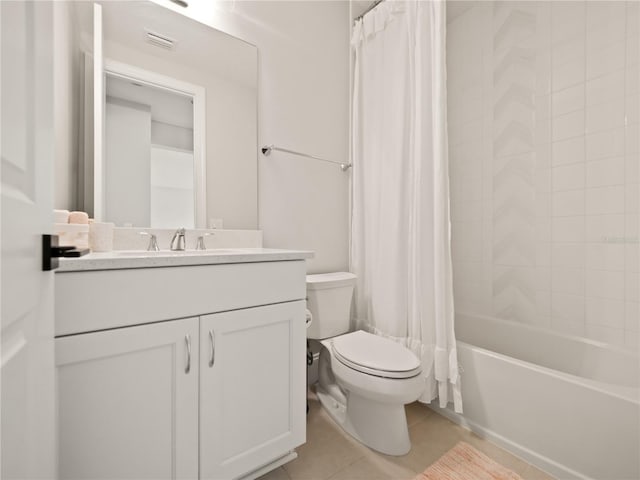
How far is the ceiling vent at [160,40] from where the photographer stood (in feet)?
4.66

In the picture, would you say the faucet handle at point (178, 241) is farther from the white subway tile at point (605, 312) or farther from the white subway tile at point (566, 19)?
the white subway tile at point (566, 19)

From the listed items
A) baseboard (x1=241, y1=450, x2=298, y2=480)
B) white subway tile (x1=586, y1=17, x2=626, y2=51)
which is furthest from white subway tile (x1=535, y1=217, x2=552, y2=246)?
baseboard (x1=241, y1=450, x2=298, y2=480)

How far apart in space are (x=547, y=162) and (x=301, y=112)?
5.19ft

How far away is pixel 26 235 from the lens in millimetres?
451

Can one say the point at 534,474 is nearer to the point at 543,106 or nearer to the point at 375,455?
the point at 375,455

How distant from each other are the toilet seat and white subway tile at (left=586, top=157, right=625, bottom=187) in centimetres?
145

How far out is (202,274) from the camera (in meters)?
0.99

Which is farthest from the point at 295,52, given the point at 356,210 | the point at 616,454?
the point at 616,454

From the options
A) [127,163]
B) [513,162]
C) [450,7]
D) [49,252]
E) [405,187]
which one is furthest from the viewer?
[450,7]

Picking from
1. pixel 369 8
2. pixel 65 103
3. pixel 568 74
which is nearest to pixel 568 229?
pixel 568 74

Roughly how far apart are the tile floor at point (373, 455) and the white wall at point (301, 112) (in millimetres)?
924

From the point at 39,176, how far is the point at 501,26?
2674 millimetres

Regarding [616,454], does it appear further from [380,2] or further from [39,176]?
[380,2]

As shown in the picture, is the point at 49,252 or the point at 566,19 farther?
the point at 566,19
